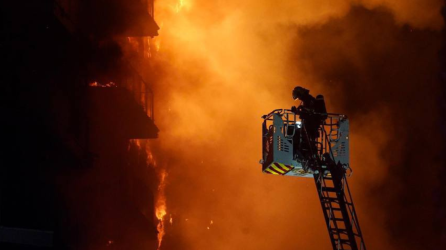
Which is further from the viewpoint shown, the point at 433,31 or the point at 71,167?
the point at 433,31

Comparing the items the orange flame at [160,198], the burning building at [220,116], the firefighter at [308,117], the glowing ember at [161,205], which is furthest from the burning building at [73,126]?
the firefighter at [308,117]

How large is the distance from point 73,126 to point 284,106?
9.27m

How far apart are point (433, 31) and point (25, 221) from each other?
1348 cm

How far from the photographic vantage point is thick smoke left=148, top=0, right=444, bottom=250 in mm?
20281

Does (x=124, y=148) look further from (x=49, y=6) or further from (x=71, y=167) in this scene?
(x=49, y=6)

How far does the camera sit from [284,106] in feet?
73.3

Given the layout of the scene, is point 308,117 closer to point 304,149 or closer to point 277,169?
point 304,149

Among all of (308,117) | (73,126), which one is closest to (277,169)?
(308,117)

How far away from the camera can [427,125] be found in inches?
Answer: 789

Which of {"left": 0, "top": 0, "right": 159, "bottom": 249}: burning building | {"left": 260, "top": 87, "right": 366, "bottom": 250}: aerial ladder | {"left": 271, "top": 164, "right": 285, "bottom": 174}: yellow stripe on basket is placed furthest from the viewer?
{"left": 0, "top": 0, "right": 159, "bottom": 249}: burning building

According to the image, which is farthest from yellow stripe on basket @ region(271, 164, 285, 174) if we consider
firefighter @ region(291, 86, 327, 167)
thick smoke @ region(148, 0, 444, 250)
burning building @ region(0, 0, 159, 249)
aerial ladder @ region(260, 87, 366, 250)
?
thick smoke @ region(148, 0, 444, 250)

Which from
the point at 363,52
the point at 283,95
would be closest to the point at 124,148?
the point at 283,95

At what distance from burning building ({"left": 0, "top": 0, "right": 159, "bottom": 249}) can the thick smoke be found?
3030 mm

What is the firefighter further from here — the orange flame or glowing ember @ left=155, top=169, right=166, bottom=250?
glowing ember @ left=155, top=169, right=166, bottom=250
